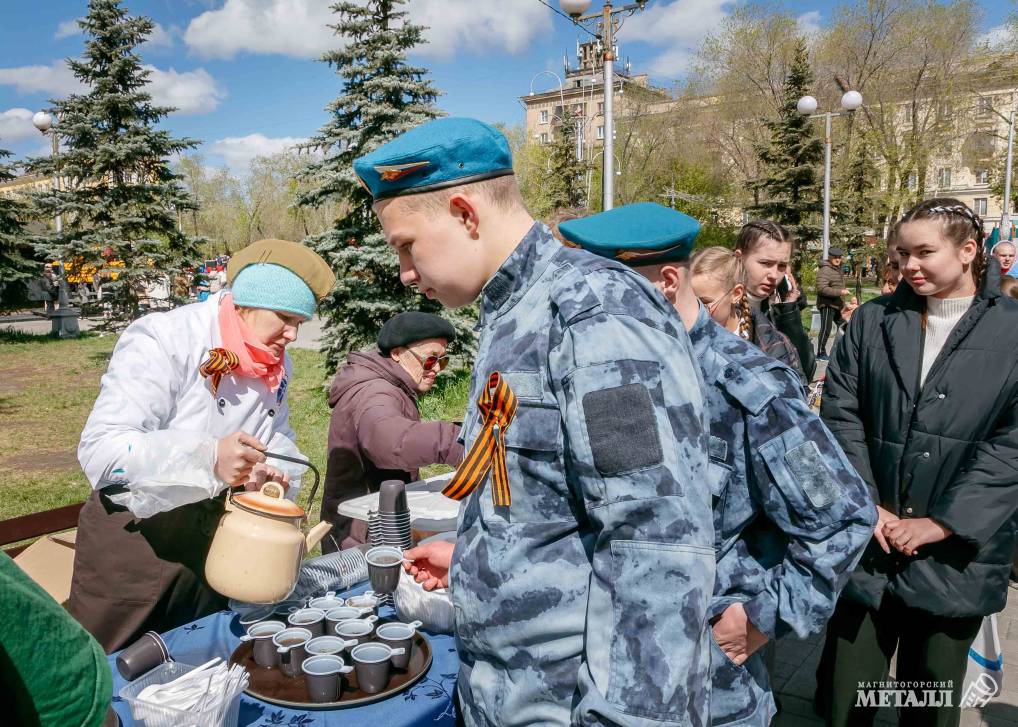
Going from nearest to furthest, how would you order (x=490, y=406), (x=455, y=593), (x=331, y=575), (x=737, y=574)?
(x=490, y=406)
(x=455, y=593)
(x=737, y=574)
(x=331, y=575)

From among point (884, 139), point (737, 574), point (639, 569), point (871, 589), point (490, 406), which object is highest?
point (884, 139)

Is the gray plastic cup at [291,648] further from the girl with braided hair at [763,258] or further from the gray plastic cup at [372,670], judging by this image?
the girl with braided hair at [763,258]

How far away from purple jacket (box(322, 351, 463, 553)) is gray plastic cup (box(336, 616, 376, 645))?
2.82 feet

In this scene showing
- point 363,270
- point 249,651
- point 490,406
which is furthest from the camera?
point 363,270

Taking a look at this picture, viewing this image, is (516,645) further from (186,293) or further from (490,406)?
(186,293)

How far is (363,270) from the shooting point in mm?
Result: 9750

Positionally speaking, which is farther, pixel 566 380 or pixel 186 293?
pixel 186 293

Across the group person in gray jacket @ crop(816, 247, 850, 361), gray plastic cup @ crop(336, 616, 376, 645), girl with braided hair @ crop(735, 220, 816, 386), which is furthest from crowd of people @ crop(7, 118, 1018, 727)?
person in gray jacket @ crop(816, 247, 850, 361)

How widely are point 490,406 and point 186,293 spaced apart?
15243 millimetres

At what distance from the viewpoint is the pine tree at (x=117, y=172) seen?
45.5ft

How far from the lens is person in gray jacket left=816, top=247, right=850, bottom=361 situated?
1109 centimetres

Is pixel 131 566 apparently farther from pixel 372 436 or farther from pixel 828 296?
pixel 828 296

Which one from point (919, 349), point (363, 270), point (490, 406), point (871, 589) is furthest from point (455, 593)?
point (363, 270)

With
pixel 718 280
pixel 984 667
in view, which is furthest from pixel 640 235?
pixel 984 667
